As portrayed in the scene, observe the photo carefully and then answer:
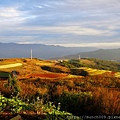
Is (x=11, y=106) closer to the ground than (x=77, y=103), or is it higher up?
higher up

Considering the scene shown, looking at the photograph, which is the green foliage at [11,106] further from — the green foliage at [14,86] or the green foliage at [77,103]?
the green foliage at [14,86]

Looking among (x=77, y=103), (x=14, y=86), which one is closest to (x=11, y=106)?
(x=77, y=103)

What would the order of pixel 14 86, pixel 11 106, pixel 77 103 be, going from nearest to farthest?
1. pixel 11 106
2. pixel 77 103
3. pixel 14 86

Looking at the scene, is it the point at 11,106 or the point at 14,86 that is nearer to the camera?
the point at 11,106

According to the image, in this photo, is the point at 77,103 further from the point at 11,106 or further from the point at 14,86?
the point at 14,86

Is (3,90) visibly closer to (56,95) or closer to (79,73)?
(56,95)

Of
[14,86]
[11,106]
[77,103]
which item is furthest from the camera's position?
[14,86]

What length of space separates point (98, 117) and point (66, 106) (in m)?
1.51

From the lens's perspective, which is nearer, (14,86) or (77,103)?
(77,103)

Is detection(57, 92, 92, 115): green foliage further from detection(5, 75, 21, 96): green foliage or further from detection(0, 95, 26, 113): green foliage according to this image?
detection(5, 75, 21, 96): green foliage

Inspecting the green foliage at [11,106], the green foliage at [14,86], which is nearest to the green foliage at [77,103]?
the green foliage at [11,106]

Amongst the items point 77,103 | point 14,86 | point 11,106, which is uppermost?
point 14,86

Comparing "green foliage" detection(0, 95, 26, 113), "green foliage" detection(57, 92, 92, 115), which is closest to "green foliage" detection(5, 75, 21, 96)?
"green foliage" detection(57, 92, 92, 115)

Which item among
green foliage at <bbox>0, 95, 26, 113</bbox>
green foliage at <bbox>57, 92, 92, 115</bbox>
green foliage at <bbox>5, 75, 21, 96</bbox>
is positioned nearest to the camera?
green foliage at <bbox>0, 95, 26, 113</bbox>
